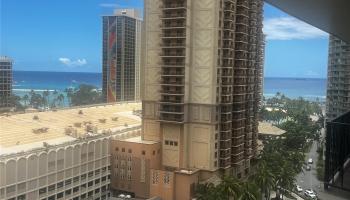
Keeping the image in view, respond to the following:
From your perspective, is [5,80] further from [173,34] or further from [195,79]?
[195,79]

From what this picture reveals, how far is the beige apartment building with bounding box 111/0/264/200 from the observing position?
13.7 meters

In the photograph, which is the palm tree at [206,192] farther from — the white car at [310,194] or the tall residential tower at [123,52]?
the tall residential tower at [123,52]

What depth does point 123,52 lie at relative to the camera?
29250 millimetres

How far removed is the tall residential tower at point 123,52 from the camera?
2862 centimetres

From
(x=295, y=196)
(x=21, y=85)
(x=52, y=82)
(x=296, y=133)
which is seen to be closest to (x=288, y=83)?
(x=52, y=82)

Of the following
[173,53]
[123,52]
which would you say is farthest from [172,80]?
[123,52]

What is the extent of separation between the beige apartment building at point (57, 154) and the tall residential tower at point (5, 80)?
8.23 metres

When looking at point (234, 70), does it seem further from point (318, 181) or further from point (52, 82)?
point (52, 82)

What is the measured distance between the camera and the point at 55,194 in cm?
1256

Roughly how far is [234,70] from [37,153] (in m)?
7.10

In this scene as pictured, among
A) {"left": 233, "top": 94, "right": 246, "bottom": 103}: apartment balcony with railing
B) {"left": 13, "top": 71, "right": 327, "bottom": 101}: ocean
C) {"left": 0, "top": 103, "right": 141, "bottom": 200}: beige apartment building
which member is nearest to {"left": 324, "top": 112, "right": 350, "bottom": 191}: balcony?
{"left": 233, "top": 94, "right": 246, "bottom": 103}: apartment balcony with railing

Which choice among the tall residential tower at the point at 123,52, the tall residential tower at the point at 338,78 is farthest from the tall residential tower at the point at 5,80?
the tall residential tower at the point at 338,78

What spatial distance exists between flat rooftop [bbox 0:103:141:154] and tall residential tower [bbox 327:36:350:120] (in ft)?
40.6

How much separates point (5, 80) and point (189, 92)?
13.4m
